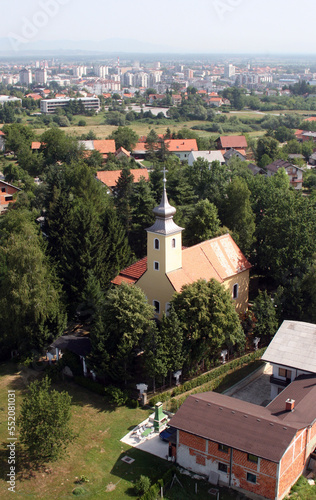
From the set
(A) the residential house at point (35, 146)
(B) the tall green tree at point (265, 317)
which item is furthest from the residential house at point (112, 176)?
(B) the tall green tree at point (265, 317)

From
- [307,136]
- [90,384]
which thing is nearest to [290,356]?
[90,384]

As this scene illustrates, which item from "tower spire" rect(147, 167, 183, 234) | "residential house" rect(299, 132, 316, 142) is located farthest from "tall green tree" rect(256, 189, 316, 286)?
"residential house" rect(299, 132, 316, 142)

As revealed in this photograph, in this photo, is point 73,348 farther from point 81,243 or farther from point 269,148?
point 269,148

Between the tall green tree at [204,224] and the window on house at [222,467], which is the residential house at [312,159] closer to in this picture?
the tall green tree at [204,224]

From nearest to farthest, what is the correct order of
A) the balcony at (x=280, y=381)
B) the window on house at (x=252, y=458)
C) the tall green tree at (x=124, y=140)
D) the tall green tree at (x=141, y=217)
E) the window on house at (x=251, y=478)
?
the window on house at (x=252, y=458) < the window on house at (x=251, y=478) < the balcony at (x=280, y=381) < the tall green tree at (x=141, y=217) < the tall green tree at (x=124, y=140)

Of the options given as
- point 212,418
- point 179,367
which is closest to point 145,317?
point 179,367

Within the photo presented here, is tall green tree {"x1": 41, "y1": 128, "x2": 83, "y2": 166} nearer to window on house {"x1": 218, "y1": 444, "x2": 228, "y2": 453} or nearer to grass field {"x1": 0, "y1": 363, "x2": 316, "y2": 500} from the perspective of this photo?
grass field {"x1": 0, "y1": 363, "x2": 316, "y2": 500}
